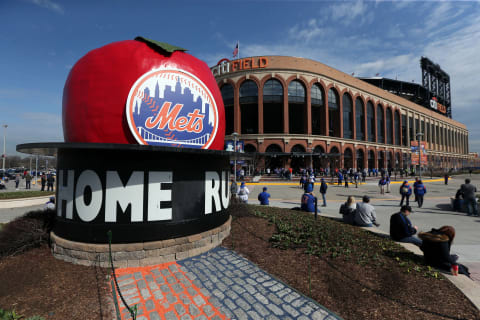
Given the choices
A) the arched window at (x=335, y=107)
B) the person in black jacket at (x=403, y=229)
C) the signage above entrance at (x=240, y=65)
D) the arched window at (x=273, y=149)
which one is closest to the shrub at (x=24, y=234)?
the person in black jacket at (x=403, y=229)

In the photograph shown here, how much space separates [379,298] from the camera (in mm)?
3793

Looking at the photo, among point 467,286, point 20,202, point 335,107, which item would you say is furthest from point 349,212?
point 335,107

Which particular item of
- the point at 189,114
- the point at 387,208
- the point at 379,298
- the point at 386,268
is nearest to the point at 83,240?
the point at 189,114

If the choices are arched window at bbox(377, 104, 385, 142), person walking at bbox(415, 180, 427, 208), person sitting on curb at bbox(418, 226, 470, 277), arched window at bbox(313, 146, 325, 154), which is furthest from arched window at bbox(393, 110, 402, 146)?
person sitting on curb at bbox(418, 226, 470, 277)

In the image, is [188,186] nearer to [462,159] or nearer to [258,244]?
[258,244]

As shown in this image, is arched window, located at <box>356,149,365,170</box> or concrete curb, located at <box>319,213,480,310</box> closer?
concrete curb, located at <box>319,213,480,310</box>

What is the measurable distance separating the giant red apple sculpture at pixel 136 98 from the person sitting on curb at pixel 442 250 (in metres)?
5.95

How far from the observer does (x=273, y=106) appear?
4303cm

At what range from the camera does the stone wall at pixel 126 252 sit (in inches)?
195

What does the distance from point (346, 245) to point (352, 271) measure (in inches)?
51.3

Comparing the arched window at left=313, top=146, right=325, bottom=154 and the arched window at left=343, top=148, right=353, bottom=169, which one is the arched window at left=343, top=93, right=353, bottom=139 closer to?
the arched window at left=343, top=148, right=353, bottom=169

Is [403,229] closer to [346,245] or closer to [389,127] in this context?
[346,245]

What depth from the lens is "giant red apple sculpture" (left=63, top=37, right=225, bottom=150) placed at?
526cm

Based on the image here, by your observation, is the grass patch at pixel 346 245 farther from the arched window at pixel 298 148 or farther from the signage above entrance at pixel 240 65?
the signage above entrance at pixel 240 65
